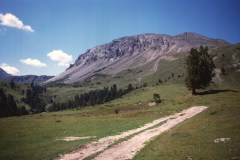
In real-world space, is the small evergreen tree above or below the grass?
above

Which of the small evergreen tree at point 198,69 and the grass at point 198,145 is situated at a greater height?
the small evergreen tree at point 198,69

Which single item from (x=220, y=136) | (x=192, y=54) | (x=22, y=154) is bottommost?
(x=22, y=154)

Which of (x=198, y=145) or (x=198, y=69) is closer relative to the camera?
(x=198, y=145)

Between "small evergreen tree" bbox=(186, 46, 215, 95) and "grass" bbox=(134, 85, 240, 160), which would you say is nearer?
"grass" bbox=(134, 85, 240, 160)

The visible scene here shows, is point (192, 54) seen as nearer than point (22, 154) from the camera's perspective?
No

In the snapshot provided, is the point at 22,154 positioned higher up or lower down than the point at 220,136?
lower down

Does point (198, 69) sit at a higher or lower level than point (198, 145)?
higher

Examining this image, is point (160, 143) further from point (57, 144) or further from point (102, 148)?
point (57, 144)

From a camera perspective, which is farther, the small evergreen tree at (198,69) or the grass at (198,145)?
the small evergreen tree at (198,69)

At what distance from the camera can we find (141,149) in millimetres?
27141

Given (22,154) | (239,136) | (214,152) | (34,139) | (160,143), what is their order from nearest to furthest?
(214,152)
(239,136)
(160,143)
(22,154)
(34,139)

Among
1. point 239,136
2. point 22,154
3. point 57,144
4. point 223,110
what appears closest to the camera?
point 239,136

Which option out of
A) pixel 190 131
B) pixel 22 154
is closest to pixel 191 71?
pixel 190 131

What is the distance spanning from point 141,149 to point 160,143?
9.20ft
